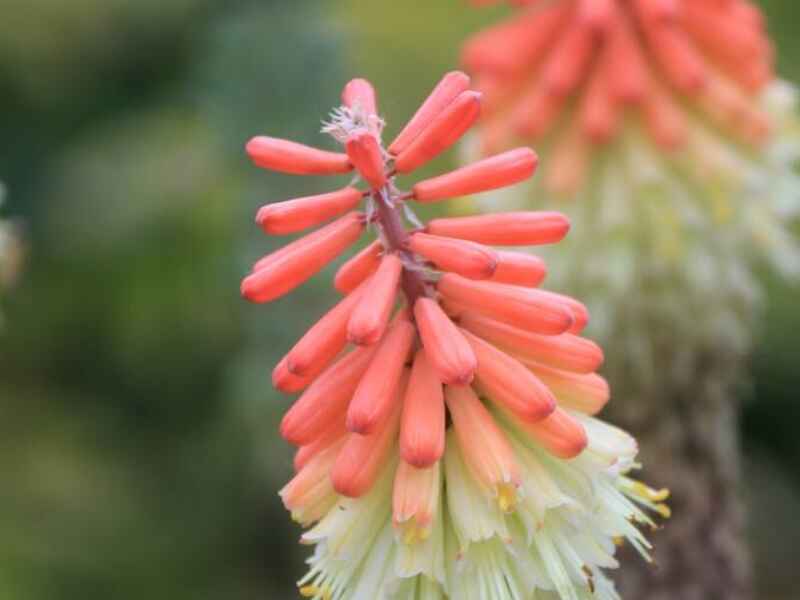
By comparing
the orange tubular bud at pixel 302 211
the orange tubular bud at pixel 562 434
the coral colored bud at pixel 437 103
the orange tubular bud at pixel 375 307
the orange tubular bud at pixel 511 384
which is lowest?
the orange tubular bud at pixel 562 434

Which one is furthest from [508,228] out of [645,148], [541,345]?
[645,148]

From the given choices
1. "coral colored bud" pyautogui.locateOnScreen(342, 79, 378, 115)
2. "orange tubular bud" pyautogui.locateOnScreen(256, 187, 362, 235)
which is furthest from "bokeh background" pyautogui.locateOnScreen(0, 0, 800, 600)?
"orange tubular bud" pyautogui.locateOnScreen(256, 187, 362, 235)

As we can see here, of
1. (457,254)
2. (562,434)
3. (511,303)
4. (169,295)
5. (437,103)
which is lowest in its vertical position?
(562,434)

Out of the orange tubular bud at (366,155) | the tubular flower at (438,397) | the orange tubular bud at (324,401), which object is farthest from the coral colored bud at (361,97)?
the orange tubular bud at (324,401)

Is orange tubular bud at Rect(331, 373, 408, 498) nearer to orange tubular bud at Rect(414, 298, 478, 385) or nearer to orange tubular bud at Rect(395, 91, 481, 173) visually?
orange tubular bud at Rect(414, 298, 478, 385)

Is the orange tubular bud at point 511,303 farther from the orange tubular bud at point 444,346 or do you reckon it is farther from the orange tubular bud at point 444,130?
the orange tubular bud at point 444,130

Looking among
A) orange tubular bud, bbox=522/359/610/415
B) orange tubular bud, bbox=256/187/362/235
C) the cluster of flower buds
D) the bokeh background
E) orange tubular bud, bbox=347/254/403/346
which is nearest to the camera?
orange tubular bud, bbox=347/254/403/346

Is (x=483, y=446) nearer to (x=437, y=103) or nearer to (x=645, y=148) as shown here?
(x=437, y=103)
